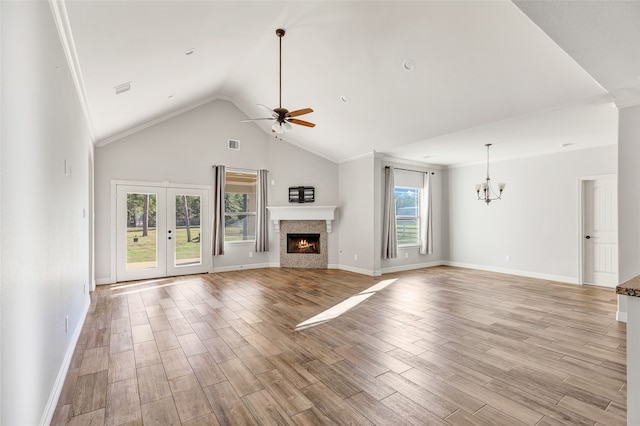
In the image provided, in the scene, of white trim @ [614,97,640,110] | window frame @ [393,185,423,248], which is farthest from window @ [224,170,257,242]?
white trim @ [614,97,640,110]

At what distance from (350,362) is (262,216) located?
5289 mm

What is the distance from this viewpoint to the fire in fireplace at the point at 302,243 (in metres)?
7.82

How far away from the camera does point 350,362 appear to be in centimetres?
273

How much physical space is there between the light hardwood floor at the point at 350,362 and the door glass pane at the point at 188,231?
1822mm

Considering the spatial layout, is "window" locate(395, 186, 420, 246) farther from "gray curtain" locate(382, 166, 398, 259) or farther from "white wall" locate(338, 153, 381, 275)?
"white wall" locate(338, 153, 381, 275)

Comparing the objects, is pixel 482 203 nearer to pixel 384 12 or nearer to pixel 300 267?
pixel 300 267

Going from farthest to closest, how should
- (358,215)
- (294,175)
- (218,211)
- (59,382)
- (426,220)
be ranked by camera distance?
(426,220) < (294,175) < (358,215) < (218,211) < (59,382)

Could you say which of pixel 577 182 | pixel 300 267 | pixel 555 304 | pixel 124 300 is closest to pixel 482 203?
pixel 577 182

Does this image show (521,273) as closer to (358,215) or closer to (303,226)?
(358,215)

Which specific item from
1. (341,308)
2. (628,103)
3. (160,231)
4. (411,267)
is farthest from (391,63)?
(160,231)

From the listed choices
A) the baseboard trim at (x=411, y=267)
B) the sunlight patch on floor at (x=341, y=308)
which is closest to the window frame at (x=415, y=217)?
the baseboard trim at (x=411, y=267)

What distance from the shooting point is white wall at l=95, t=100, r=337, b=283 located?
5.91m

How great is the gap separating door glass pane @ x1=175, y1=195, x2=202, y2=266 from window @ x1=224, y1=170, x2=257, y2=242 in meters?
0.66

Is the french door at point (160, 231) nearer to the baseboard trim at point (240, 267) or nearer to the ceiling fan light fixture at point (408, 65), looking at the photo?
the baseboard trim at point (240, 267)
